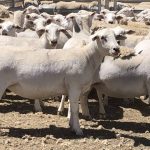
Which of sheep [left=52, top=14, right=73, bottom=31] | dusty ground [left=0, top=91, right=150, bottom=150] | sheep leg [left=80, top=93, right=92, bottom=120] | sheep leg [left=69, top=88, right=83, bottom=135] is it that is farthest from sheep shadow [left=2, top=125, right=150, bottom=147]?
sheep [left=52, top=14, right=73, bottom=31]

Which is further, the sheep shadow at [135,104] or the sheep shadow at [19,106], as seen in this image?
the sheep shadow at [135,104]

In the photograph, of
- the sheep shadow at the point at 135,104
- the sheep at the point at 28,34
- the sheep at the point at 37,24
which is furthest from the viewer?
the sheep at the point at 28,34

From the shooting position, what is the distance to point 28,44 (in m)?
10.7

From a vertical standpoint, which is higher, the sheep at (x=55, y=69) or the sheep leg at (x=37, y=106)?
the sheep at (x=55, y=69)

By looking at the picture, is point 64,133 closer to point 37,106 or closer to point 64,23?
point 37,106

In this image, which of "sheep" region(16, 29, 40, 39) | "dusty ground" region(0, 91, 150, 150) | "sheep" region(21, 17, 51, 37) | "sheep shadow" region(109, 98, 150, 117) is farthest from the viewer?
"sheep" region(16, 29, 40, 39)

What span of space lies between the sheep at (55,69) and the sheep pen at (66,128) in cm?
43

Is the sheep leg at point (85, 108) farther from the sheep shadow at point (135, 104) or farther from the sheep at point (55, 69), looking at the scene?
the sheep shadow at point (135, 104)

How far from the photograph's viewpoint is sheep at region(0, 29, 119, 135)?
7.25 m

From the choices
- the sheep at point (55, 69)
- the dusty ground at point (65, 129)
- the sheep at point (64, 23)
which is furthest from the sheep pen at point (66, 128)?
the sheep at point (64, 23)

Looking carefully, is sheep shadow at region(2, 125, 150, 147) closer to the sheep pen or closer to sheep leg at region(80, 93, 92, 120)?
the sheep pen

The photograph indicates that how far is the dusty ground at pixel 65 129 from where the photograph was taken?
23.3 feet

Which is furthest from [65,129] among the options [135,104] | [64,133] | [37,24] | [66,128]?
[37,24]

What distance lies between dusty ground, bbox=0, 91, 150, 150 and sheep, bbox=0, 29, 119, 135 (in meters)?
0.42
